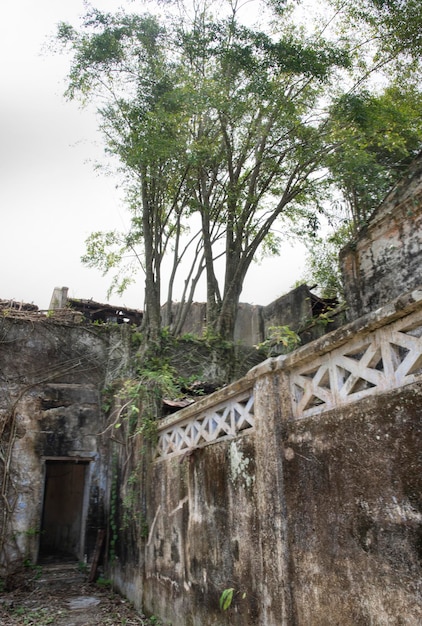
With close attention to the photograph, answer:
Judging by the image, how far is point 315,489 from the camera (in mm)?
3189

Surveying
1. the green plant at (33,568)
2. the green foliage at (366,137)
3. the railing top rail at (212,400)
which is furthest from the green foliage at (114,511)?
the green foliage at (366,137)

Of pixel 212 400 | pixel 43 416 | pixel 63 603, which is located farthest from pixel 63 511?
pixel 212 400

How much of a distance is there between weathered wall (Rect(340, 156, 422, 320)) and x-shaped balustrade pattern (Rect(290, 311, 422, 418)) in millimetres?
4791

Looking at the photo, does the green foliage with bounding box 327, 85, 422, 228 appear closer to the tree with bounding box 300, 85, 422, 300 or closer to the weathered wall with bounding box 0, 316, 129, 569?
the tree with bounding box 300, 85, 422, 300

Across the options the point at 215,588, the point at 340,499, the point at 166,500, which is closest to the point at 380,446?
the point at 340,499

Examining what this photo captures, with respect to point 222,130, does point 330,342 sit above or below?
below

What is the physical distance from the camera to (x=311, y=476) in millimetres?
3246

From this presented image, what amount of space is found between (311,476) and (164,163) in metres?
7.64

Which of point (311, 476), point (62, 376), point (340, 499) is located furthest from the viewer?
point (62, 376)

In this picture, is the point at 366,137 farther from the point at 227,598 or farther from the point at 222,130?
the point at 227,598

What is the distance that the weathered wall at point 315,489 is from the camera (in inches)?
101

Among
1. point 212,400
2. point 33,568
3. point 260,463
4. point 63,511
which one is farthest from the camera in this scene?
point 63,511

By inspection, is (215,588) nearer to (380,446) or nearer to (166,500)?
(166,500)

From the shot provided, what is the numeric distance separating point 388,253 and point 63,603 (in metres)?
7.56
